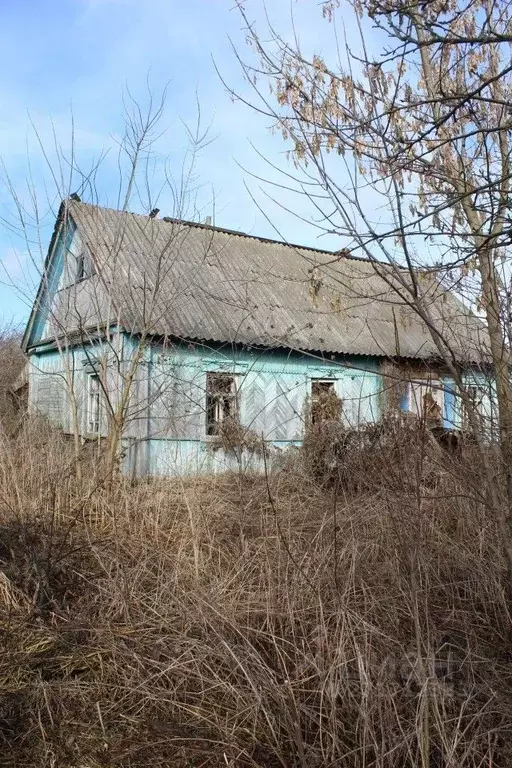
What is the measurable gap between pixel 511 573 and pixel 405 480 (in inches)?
31.4

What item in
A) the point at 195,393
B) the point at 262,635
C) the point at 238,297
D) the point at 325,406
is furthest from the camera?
the point at 238,297

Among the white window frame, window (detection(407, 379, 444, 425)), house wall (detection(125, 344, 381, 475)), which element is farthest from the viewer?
the white window frame

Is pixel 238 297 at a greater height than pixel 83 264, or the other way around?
pixel 83 264

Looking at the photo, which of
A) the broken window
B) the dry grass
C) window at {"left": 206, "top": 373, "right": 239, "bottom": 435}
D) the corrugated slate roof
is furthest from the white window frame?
the dry grass

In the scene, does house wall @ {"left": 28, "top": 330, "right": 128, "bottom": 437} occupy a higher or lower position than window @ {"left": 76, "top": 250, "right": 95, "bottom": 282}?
lower

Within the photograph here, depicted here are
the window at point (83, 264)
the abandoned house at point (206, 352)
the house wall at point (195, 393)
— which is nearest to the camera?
the abandoned house at point (206, 352)

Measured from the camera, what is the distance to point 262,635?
10.9 ft

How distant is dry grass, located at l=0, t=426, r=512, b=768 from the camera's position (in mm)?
2574

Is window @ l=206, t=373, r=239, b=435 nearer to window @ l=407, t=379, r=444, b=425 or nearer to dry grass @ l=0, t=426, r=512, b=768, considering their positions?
dry grass @ l=0, t=426, r=512, b=768

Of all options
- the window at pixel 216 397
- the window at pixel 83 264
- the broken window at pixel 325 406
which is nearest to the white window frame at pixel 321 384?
the broken window at pixel 325 406

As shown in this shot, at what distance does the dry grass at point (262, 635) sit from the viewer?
2.57 meters

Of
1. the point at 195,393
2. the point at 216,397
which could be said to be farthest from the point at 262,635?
the point at 195,393

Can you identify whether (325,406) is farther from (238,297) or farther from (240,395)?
(238,297)

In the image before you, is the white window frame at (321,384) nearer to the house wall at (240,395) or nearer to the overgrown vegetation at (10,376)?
the house wall at (240,395)
